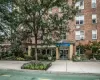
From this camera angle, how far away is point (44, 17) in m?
22.9

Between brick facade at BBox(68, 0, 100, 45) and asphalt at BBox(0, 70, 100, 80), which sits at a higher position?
brick facade at BBox(68, 0, 100, 45)

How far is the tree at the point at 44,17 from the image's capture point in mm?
21609

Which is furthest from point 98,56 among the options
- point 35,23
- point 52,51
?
point 35,23

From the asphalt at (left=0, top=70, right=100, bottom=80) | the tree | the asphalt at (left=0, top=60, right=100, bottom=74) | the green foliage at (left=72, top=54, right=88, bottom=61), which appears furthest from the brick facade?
the asphalt at (left=0, top=70, right=100, bottom=80)

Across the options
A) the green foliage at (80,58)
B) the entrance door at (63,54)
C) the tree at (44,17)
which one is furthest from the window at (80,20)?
the tree at (44,17)

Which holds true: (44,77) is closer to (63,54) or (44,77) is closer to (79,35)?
(63,54)

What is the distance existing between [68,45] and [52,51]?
3.50 m

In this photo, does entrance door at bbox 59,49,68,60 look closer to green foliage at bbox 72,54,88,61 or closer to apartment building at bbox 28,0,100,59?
apartment building at bbox 28,0,100,59

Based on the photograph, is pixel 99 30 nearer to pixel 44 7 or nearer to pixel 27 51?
pixel 27 51

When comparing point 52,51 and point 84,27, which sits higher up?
point 84,27

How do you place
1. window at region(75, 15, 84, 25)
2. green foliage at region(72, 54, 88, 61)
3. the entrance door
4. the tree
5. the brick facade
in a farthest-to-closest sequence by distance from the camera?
the entrance door < window at region(75, 15, 84, 25) < the brick facade < green foliage at region(72, 54, 88, 61) < the tree

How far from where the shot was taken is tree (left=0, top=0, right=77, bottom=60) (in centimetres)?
2161

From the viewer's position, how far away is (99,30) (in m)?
36.0

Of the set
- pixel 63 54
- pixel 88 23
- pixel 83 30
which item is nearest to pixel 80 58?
pixel 63 54
